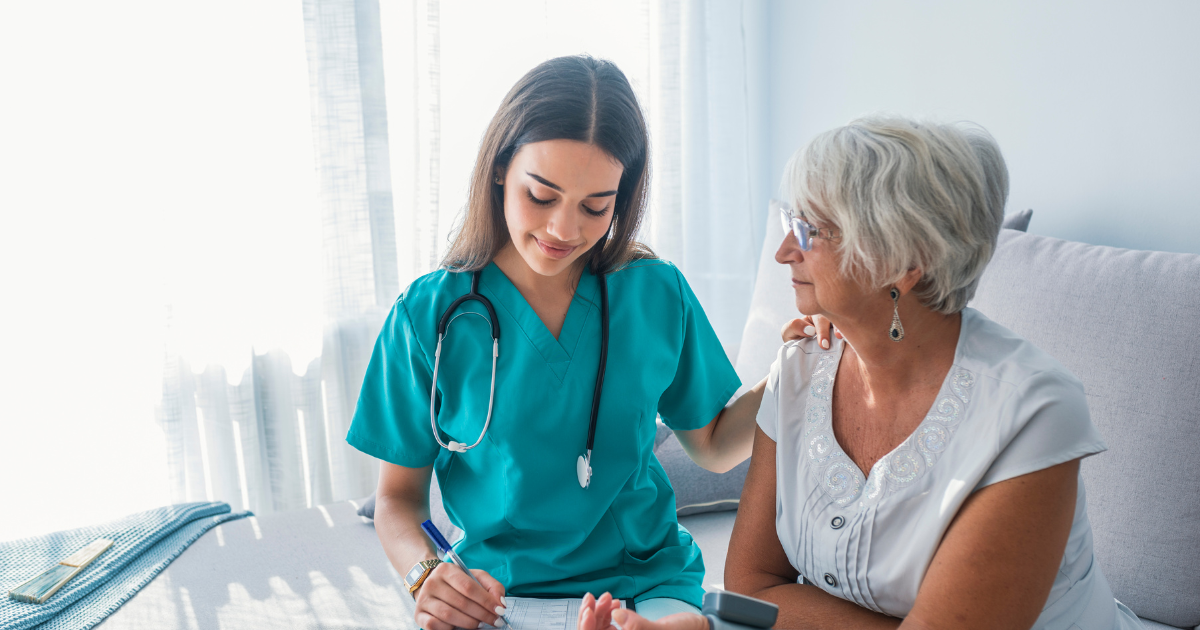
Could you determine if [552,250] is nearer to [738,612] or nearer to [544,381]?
[544,381]

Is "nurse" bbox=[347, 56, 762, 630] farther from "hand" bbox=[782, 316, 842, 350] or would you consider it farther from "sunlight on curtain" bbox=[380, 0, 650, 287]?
"sunlight on curtain" bbox=[380, 0, 650, 287]

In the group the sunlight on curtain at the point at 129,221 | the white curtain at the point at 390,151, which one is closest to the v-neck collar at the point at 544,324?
the white curtain at the point at 390,151

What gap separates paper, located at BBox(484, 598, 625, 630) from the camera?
1.11 m

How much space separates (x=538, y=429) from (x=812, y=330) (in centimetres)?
44

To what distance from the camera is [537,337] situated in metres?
1.22

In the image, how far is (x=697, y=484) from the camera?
5.87 feet

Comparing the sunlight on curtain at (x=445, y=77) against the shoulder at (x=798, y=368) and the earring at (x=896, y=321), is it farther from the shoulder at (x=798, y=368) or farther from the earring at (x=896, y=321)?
the earring at (x=896, y=321)

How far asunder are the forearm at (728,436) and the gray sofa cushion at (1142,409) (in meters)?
0.52

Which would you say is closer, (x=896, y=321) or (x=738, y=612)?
(x=738, y=612)

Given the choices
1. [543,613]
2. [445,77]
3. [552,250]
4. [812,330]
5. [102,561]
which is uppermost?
[445,77]

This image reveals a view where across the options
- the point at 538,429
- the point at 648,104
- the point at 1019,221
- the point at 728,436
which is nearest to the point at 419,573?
the point at 538,429

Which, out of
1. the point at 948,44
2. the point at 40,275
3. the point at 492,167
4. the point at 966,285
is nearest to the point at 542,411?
the point at 492,167

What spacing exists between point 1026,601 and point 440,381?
2.69 feet

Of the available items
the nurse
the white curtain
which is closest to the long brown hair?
the nurse
